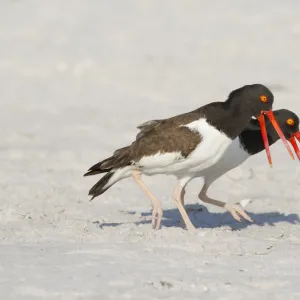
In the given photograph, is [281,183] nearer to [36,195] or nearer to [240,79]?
[36,195]

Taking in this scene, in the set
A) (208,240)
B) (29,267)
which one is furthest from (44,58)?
(29,267)

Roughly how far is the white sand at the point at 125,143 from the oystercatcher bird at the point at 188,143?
620mm

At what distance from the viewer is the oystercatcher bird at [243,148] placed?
9.95m

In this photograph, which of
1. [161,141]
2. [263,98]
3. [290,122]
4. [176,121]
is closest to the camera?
[161,141]

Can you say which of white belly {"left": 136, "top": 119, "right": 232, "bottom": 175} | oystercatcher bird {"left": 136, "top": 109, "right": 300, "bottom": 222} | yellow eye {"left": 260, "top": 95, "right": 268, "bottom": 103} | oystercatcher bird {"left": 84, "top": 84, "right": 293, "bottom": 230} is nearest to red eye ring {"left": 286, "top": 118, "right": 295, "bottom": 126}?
oystercatcher bird {"left": 136, "top": 109, "right": 300, "bottom": 222}

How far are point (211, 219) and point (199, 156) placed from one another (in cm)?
175

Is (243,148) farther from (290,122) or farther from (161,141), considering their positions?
(161,141)

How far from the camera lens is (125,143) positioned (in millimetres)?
14875

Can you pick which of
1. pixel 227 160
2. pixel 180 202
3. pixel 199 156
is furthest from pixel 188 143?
pixel 227 160

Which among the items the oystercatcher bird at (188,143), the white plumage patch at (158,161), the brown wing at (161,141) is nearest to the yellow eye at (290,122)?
the oystercatcher bird at (188,143)

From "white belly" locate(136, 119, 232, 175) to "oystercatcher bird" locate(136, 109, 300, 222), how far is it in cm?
46

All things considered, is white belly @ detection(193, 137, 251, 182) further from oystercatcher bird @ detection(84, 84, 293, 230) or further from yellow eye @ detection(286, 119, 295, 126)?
yellow eye @ detection(286, 119, 295, 126)

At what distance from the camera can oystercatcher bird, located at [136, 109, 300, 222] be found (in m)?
9.95

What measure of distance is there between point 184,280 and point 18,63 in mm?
13343
